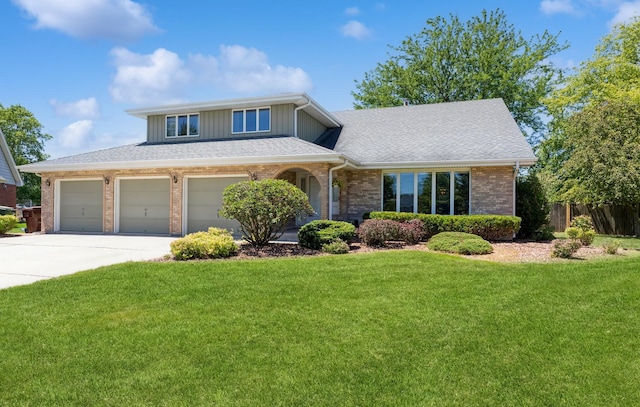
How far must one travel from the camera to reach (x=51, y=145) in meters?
47.2

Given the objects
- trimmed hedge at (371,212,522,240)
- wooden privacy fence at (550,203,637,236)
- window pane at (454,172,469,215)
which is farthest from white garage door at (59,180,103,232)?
wooden privacy fence at (550,203,637,236)

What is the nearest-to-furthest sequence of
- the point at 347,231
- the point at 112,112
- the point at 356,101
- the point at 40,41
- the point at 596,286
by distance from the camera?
the point at 596,286, the point at 347,231, the point at 40,41, the point at 112,112, the point at 356,101

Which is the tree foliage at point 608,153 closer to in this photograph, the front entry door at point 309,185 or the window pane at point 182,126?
the front entry door at point 309,185

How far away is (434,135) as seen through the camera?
56.0 feet

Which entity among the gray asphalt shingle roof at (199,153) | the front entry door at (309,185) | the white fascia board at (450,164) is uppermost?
the gray asphalt shingle roof at (199,153)

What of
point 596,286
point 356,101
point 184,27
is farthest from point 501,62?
point 596,286

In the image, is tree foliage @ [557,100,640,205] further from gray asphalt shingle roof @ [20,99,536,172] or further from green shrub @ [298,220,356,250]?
green shrub @ [298,220,356,250]

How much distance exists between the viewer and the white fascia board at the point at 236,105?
16.5 metres

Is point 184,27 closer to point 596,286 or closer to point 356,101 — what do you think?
point 596,286

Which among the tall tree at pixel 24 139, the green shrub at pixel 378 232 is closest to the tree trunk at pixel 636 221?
the green shrub at pixel 378 232

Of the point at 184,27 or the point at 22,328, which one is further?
the point at 184,27

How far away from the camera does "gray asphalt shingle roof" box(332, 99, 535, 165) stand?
14.8 metres

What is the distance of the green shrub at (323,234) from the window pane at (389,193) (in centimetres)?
408

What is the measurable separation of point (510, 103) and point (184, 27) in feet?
78.0
